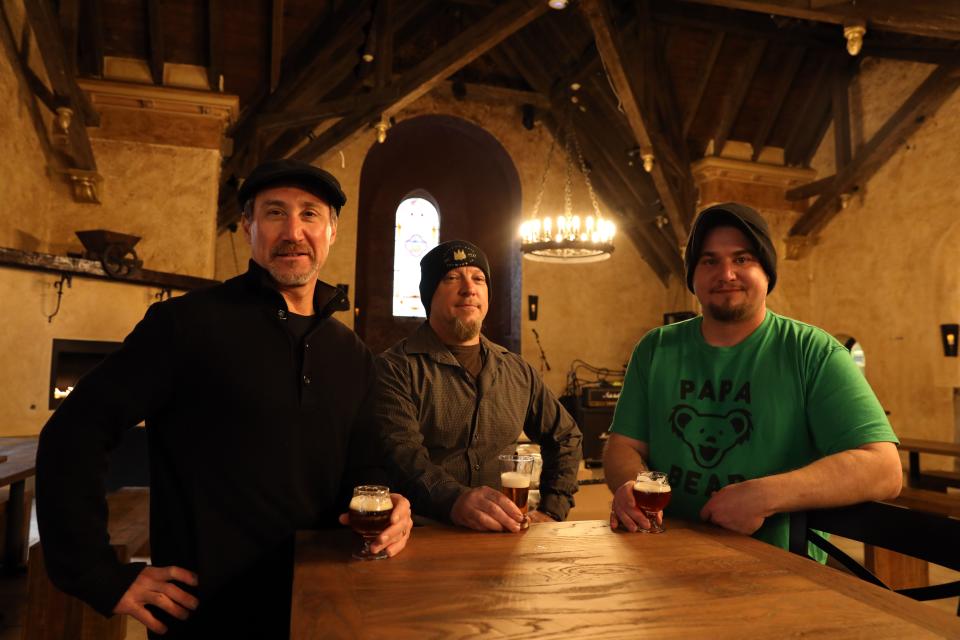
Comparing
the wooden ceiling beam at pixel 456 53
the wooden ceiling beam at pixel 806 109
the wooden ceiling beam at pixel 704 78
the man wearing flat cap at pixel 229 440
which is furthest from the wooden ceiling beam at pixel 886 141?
the man wearing flat cap at pixel 229 440

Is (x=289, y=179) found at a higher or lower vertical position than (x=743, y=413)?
higher

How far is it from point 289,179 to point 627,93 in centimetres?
512

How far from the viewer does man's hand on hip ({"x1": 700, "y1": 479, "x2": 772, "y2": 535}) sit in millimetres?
1471

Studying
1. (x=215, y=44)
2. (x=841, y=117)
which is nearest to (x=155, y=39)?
(x=215, y=44)

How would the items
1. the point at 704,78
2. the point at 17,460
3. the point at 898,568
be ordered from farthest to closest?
the point at 704,78, the point at 898,568, the point at 17,460

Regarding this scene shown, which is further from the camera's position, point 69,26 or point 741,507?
point 69,26

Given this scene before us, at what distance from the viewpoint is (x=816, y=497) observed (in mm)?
1472

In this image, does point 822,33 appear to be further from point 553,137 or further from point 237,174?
point 237,174

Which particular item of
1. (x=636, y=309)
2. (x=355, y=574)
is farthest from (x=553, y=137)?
(x=355, y=574)

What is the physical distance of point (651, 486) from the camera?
1.48m

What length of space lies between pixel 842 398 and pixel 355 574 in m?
1.25

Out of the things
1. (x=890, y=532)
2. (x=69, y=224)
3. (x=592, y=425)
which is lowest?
(x=592, y=425)

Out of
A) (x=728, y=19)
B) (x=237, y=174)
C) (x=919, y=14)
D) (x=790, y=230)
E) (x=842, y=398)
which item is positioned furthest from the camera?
(x=790, y=230)

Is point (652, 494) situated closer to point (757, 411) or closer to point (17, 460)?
point (757, 411)
